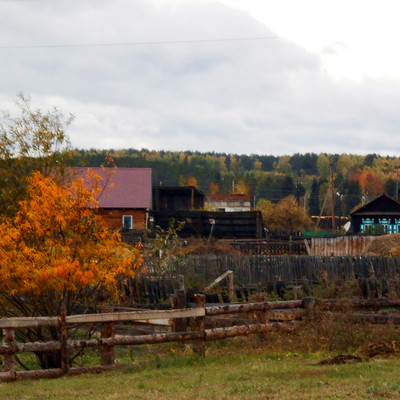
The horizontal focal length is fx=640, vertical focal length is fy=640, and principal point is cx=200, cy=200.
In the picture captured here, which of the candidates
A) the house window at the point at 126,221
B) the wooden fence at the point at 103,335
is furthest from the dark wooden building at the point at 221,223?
the wooden fence at the point at 103,335

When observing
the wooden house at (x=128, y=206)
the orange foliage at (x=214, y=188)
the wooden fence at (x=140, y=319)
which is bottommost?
the wooden fence at (x=140, y=319)

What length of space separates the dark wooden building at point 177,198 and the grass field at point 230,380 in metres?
55.6

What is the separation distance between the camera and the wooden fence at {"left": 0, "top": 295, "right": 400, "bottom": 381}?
10945mm

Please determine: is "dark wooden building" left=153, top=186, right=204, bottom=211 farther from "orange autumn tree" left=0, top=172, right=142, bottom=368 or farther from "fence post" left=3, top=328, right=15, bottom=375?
"fence post" left=3, top=328, right=15, bottom=375

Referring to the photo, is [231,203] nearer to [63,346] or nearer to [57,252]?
[57,252]

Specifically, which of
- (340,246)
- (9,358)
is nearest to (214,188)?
(340,246)

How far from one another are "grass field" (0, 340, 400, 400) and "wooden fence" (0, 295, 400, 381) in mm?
357

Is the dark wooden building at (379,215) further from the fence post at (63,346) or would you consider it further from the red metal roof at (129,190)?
the fence post at (63,346)

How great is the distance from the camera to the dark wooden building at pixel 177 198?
223 feet

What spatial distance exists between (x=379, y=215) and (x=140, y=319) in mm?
63363

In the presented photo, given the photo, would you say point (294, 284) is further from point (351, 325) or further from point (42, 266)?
point (42, 266)

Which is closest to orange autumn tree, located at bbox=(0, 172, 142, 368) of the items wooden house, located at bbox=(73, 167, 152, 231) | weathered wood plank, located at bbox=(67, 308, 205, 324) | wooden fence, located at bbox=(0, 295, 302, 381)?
wooden fence, located at bbox=(0, 295, 302, 381)

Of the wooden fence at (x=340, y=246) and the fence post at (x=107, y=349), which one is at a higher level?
the wooden fence at (x=340, y=246)

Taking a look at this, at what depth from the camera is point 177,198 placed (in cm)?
7031
